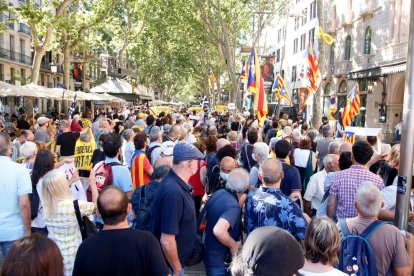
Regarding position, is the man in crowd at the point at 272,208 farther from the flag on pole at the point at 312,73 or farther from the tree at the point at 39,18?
the tree at the point at 39,18

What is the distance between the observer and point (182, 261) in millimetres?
3451

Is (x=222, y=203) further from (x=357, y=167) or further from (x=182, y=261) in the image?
(x=357, y=167)

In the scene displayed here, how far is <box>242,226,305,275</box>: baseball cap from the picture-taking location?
1911mm

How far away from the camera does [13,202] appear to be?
158 inches

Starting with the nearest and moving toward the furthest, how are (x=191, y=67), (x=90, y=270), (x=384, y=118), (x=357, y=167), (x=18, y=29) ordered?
(x=90, y=270) → (x=357, y=167) → (x=384, y=118) → (x=18, y=29) → (x=191, y=67)

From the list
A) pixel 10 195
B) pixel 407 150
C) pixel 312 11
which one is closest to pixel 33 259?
pixel 10 195

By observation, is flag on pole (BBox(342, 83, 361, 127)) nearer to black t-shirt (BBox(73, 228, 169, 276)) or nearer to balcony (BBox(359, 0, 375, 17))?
black t-shirt (BBox(73, 228, 169, 276))

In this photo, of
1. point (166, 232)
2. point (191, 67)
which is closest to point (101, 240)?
point (166, 232)

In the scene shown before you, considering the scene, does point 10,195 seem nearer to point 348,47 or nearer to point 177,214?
point 177,214

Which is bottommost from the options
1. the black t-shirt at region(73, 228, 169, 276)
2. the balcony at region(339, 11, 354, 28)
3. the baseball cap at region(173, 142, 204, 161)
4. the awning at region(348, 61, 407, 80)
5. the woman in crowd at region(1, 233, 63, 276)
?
the black t-shirt at region(73, 228, 169, 276)

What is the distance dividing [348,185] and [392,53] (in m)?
20.2

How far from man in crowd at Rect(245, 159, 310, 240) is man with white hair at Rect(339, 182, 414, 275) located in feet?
1.42

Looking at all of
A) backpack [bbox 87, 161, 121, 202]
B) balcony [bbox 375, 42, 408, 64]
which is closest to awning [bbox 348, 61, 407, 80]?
balcony [bbox 375, 42, 408, 64]

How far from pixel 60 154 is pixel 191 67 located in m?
45.2
